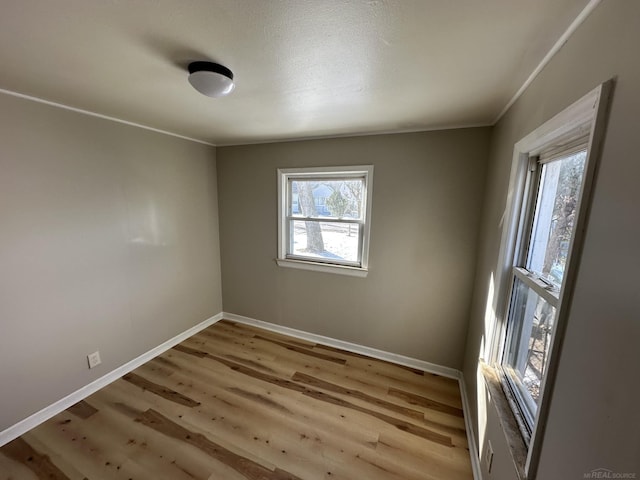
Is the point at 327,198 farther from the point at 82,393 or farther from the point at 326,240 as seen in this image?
the point at 82,393

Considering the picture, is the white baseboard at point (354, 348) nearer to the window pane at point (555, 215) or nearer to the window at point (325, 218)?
the window at point (325, 218)

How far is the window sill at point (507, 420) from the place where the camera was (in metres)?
0.96

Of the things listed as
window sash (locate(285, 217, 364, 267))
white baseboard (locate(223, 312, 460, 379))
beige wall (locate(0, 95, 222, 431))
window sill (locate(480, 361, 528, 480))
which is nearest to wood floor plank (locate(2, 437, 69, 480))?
beige wall (locate(0, 95, 222, 431))

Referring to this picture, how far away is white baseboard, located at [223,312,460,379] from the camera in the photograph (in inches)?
96.2

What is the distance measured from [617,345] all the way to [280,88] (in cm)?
172

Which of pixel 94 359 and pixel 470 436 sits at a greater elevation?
pixel 94 359

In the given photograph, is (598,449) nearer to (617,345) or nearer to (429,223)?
(617,345)

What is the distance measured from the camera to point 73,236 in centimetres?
192

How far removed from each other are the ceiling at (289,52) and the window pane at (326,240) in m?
1.19

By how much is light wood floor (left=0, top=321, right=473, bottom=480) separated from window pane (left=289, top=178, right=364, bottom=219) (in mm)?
1575

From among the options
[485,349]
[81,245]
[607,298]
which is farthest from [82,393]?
[607,298]

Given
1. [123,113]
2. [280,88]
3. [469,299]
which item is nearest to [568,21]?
[280,88]

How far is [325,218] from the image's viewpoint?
277 centimetres

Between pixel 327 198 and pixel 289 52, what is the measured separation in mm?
1698
